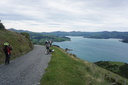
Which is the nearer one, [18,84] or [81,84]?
[18,84]

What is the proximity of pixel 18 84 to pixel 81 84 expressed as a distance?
5050 mm

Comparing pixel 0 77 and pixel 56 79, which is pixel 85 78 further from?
pixel 0 77

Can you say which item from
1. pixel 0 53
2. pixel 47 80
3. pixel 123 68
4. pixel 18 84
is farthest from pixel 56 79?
pixel 123 68

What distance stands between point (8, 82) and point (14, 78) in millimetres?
944

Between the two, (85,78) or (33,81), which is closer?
(33,81)

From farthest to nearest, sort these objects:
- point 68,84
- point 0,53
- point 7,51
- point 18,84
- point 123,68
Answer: point 123,68 → point 0,53 → point 7,51 → point 68,84 → point 18,84

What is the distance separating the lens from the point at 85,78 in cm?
1234

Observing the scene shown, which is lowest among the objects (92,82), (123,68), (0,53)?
(123,68)

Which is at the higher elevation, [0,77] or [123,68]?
[0,77]

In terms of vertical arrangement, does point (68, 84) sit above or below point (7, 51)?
below

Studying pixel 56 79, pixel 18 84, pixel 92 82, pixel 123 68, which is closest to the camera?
pixel 18 84

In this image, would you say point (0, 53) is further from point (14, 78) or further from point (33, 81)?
point (33, 81)

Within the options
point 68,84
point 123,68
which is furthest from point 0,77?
point 123,68

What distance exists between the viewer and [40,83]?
9.78 meters
